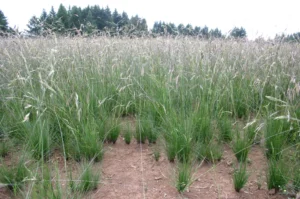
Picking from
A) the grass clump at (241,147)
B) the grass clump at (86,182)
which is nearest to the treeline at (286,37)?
the grass clump at (241,147)

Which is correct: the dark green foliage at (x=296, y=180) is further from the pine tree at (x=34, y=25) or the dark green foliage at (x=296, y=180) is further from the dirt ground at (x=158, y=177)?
the pine tree at (x=34, y=25)

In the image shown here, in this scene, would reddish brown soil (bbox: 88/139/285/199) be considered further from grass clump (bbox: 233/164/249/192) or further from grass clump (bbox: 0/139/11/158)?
grass clump (bbox: 0/139/11/158)

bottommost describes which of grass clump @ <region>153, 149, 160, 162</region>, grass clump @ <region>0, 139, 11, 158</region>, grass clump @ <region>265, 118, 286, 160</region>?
grass clump @ <region>153, 149, 160, 162</region>

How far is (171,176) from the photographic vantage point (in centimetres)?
191

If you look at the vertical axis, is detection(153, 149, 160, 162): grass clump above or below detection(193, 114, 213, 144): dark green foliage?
below

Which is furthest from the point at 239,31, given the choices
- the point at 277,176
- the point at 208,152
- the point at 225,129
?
the point at 277,176

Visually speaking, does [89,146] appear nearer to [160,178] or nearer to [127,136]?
[127,136]

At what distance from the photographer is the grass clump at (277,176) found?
1735mm

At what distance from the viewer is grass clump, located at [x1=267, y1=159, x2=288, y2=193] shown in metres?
1.74

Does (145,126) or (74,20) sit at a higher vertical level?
(74,20)

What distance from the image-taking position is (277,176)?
1.74m

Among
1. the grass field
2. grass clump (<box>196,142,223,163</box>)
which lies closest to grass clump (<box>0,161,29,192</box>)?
the grass field

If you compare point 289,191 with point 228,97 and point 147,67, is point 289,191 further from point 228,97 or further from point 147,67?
point 147,67

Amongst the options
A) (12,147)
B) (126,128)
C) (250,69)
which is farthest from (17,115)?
(250,69)
